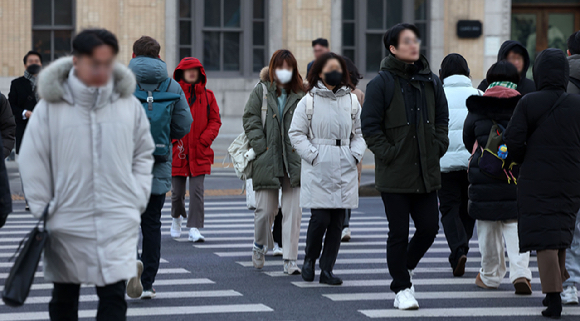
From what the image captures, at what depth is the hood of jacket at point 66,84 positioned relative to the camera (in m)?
4.51

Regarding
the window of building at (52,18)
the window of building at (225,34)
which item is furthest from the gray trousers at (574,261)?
the window of building at (52,18)

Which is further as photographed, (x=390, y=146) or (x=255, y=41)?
(x=255, y=41)

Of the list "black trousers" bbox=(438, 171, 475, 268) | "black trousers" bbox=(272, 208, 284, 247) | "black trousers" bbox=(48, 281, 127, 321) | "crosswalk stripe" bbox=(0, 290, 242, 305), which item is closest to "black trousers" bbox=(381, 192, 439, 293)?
"crosswalk stripe" bbox=(0, 290, 242, 305)

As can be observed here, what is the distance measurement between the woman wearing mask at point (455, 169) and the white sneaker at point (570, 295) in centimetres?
121

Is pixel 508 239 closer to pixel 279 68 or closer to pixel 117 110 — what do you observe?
pixel 279 68

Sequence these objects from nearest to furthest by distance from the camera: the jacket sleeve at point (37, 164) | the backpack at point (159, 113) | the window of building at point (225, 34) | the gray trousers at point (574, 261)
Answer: the jacket sleeve at point (37, 164)
the backpack at point (159, 113)
the gray trousers at point (574, 261)
the window of building at point (225, 34)

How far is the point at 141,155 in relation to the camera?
477 cm

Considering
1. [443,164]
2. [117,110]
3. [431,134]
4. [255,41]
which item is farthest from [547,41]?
[117,110]

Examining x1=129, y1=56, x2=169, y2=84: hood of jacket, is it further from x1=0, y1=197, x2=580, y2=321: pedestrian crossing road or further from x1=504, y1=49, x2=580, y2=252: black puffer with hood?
x1=504, y1=49, x2=580, y2=252: black puffer with hood

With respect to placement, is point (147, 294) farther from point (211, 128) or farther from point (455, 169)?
point (211, 128)

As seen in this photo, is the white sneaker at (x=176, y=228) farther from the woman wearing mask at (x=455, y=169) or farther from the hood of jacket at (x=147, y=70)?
the hood of jacket at (x=147, y=70)

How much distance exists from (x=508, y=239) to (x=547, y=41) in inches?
719

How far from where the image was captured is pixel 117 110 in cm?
461

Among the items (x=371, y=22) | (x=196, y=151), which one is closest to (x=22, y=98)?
(x=196, y=151)
